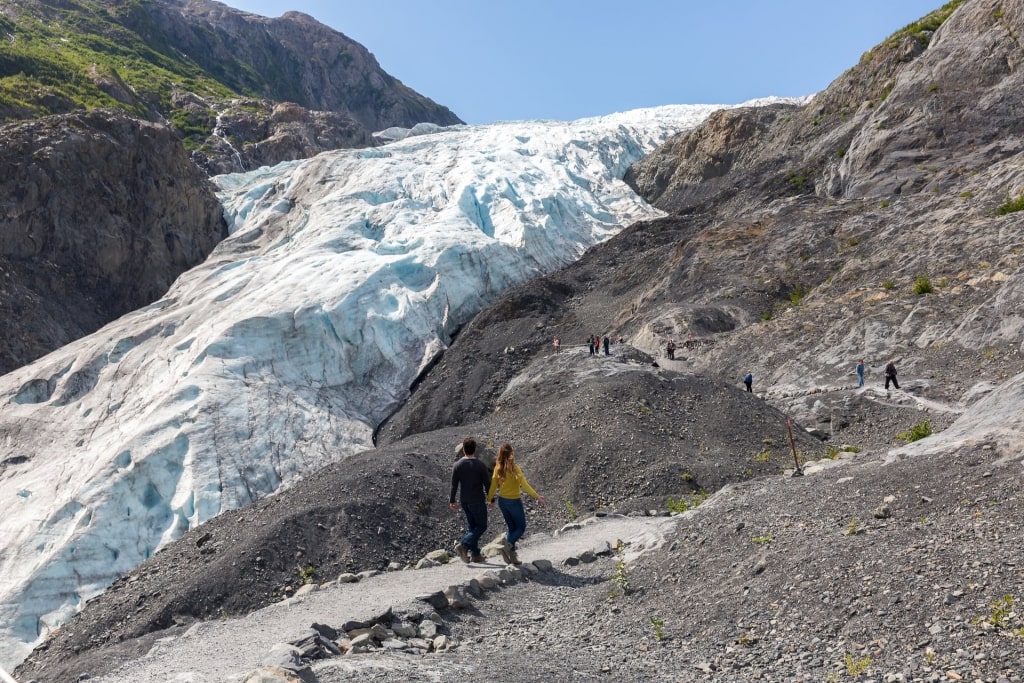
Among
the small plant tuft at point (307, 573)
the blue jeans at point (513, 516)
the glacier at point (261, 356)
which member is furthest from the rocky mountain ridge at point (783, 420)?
the glacier at point (261, 356)

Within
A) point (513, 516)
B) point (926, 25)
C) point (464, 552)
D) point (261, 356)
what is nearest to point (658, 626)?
point (513, 516)

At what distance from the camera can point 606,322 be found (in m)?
33.0

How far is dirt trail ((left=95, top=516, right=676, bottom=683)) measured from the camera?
6531mm

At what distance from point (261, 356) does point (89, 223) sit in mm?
19950

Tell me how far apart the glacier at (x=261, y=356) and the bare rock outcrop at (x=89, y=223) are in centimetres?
386

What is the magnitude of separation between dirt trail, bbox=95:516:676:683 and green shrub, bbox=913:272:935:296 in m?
15.0

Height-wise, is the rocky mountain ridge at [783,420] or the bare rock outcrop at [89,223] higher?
the bare rock outcrop at [89,223]

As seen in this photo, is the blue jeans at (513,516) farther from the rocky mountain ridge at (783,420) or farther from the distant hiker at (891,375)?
the distant hiker at (891,375)

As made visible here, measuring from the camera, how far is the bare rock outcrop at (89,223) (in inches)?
1555

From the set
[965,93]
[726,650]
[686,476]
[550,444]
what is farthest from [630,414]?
[965,93]

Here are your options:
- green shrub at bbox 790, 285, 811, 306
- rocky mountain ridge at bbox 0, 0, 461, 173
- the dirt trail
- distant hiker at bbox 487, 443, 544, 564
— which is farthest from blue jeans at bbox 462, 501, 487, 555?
rocky mountain ridge at bbox 0, 0, 461, 173

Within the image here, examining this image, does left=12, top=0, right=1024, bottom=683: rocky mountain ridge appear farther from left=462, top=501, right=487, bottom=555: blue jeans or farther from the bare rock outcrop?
the bare rock outcrop

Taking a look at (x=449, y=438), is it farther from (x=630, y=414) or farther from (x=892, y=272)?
(x=892, y=272)

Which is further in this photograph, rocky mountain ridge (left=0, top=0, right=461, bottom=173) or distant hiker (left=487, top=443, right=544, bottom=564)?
rocky mountain ridge (left=0, top=0, right=461, bottom=173)
